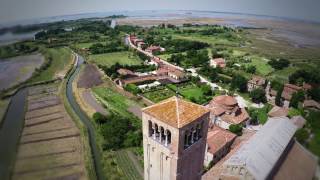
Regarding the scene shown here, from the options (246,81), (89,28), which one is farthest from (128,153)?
(89,28)

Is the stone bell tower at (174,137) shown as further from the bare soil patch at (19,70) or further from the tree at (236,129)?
the bare soil patch at (19,70)

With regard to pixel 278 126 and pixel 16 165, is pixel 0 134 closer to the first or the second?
pixel 16 165

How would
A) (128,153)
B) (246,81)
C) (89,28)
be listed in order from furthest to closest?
1. (89,28)
2. (246,81)
3. (128,153)

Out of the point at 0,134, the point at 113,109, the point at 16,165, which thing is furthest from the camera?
the point at 113,109

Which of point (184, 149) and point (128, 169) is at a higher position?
point (184, 149)

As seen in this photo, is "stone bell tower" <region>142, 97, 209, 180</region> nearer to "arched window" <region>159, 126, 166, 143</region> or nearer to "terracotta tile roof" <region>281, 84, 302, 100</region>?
"arched window" <region>159, 126, 166, 143</region>

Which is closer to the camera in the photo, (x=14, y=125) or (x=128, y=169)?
(x=128, y=169)

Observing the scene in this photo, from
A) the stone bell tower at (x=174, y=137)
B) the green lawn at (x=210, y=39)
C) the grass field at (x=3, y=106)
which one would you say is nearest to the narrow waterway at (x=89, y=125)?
the grass field at (x=3, y=106)

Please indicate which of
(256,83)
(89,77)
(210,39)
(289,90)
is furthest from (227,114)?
(210,39)
